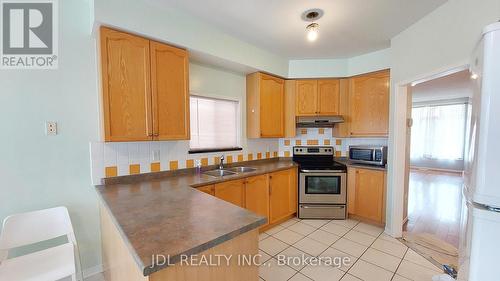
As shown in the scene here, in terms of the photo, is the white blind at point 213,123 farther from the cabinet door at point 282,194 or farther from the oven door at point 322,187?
the oven door at point 322,187

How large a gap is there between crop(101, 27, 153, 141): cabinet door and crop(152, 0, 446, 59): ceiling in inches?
20.4

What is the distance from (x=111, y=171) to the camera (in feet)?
6.40

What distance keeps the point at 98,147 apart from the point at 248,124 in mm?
1946

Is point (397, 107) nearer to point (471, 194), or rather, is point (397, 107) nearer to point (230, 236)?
point (471, 194)

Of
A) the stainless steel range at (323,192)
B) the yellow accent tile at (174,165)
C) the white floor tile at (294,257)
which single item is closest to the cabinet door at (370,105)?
the stainless steel range at (323,192)

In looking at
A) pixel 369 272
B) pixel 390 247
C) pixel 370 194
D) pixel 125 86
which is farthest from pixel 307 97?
pixel 125 86

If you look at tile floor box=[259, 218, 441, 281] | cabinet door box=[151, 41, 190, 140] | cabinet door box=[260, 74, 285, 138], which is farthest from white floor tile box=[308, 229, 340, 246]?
cabinet door box=[151, 41, 190, 140]

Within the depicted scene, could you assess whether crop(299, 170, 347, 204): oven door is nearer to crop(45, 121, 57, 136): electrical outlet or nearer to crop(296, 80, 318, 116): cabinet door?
crop(296, 80, 318, 116): cabinet door

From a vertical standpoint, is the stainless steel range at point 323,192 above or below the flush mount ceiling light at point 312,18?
below

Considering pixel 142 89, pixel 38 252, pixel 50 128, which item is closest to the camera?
pixel 38 252

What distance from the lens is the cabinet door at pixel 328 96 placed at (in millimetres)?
3355

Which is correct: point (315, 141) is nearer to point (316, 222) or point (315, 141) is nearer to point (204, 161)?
point (316, 222)

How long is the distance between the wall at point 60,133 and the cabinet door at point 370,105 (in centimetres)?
336

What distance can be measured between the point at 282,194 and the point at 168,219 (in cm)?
210
